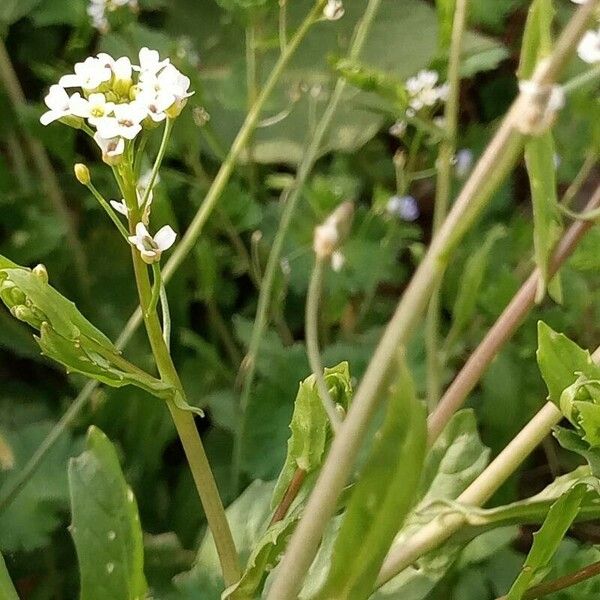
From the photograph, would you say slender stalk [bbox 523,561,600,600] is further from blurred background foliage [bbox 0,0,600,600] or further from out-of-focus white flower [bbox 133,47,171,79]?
out-of-focus white flower [bbox 133,47,171,79]

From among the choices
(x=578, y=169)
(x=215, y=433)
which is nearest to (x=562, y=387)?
(x=215, y=433)

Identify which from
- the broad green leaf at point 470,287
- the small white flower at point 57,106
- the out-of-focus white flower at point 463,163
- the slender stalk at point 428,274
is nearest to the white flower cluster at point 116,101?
the small white flower at point 57,106

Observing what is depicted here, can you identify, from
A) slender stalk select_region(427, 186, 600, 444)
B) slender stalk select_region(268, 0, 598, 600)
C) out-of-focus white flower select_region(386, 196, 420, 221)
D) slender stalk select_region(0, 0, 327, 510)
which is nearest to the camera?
slender stalk select_region(268, 0, 598, 600)

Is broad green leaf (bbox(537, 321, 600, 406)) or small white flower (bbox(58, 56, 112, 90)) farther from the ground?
small white flower (bbox(58, 56, 112, 90))

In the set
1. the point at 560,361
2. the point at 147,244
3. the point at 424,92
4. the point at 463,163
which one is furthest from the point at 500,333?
the point at 463,163

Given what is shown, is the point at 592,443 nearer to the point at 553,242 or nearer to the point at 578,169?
the point at 553,242

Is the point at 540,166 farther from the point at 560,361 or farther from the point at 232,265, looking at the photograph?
the point at 232,265

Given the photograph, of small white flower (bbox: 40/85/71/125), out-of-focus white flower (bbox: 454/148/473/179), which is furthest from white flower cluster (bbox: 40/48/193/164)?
out-of-focus white flower (bbox: 454/148/473/179)
